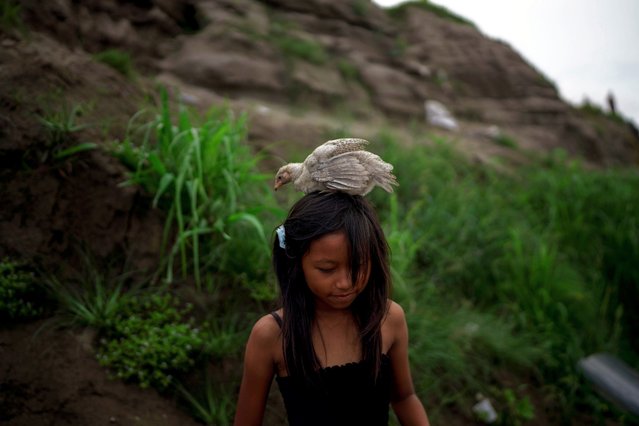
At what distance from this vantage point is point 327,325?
4.83 feet

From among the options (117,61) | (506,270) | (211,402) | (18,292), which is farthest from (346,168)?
(506,270)

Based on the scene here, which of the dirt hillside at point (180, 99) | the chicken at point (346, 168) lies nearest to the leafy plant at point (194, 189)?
the dirt hillside at point (180, 99)

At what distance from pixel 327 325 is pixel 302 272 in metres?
0.19

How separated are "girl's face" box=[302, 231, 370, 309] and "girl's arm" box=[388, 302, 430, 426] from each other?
29cm

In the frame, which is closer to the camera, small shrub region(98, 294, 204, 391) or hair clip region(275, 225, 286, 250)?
hair clip region(275, 225, 286, 250)

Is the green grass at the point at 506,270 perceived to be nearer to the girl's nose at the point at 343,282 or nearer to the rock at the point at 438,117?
the girl's nose at the point at 343,282

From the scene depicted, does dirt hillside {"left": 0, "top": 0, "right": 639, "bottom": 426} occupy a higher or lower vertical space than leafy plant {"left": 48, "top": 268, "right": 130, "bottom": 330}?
higher

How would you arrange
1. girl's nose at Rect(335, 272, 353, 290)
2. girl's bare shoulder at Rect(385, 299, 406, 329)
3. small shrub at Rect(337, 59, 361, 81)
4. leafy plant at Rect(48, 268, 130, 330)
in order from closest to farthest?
1. girl's nose at Rect(335, 272, 353, 290)
2. girl's bare shoulder at Rect(385, 299, 406, 329)
3. leafy plant at Rect(48, 268, 130, 330)
4. small shrub at Rect(337, 59, 361, 81)

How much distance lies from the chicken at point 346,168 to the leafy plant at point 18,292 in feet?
5.13

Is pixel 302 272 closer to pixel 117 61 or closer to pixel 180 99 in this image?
pixel 180 99

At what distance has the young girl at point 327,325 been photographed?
51.8 inches

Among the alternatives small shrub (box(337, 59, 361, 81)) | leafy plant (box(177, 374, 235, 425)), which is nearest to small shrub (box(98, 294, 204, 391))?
leafy plant (box(177, 374, 235, 425))

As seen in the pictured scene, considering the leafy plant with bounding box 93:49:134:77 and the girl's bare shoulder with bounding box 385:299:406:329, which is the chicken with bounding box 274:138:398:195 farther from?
the leafy plant with bounding box 93:49:134:77

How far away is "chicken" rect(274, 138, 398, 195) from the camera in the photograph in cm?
132
